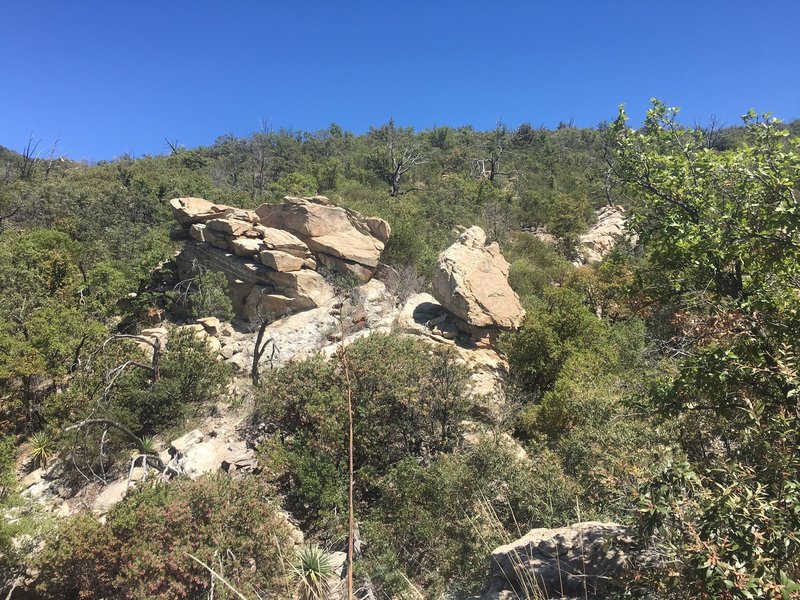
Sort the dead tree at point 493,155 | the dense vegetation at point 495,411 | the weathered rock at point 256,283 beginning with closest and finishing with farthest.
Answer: the dense vegetation at point 495,411 → the weathered rock at point 256,283 → the dead tree at point 493,155

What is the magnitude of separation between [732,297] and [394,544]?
20.6 ft

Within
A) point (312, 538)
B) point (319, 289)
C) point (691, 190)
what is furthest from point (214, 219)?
point (691, 190)

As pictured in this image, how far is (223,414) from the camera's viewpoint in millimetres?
13109

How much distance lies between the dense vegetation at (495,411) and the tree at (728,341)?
0.08 ft

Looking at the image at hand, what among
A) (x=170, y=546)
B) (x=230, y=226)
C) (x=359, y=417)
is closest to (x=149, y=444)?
(x=170, y=546)

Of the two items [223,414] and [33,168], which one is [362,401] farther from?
[33,168]

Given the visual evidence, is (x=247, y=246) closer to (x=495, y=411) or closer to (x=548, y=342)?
(x=495, y=411)

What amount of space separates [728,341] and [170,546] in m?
7.86

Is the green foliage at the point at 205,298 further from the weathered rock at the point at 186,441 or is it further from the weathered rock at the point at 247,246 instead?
the weathered rock at the point at 186,441

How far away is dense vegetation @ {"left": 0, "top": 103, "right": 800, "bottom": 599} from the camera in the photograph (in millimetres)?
3479

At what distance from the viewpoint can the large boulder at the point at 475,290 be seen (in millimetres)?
15133

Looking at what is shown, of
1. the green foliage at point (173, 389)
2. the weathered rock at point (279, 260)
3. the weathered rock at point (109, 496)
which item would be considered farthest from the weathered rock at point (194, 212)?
the weathered rock at point (109, 496)

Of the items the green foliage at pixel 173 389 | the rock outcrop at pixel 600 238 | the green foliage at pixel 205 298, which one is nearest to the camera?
the green foliage at pixel 173 389

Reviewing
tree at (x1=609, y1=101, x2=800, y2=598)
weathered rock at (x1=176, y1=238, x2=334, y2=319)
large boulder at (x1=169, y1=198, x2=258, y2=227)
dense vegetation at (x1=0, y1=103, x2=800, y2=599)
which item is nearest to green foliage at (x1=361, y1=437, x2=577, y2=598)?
dense vegetation at (x1=0, y1=103, x2=800, y2=599)
